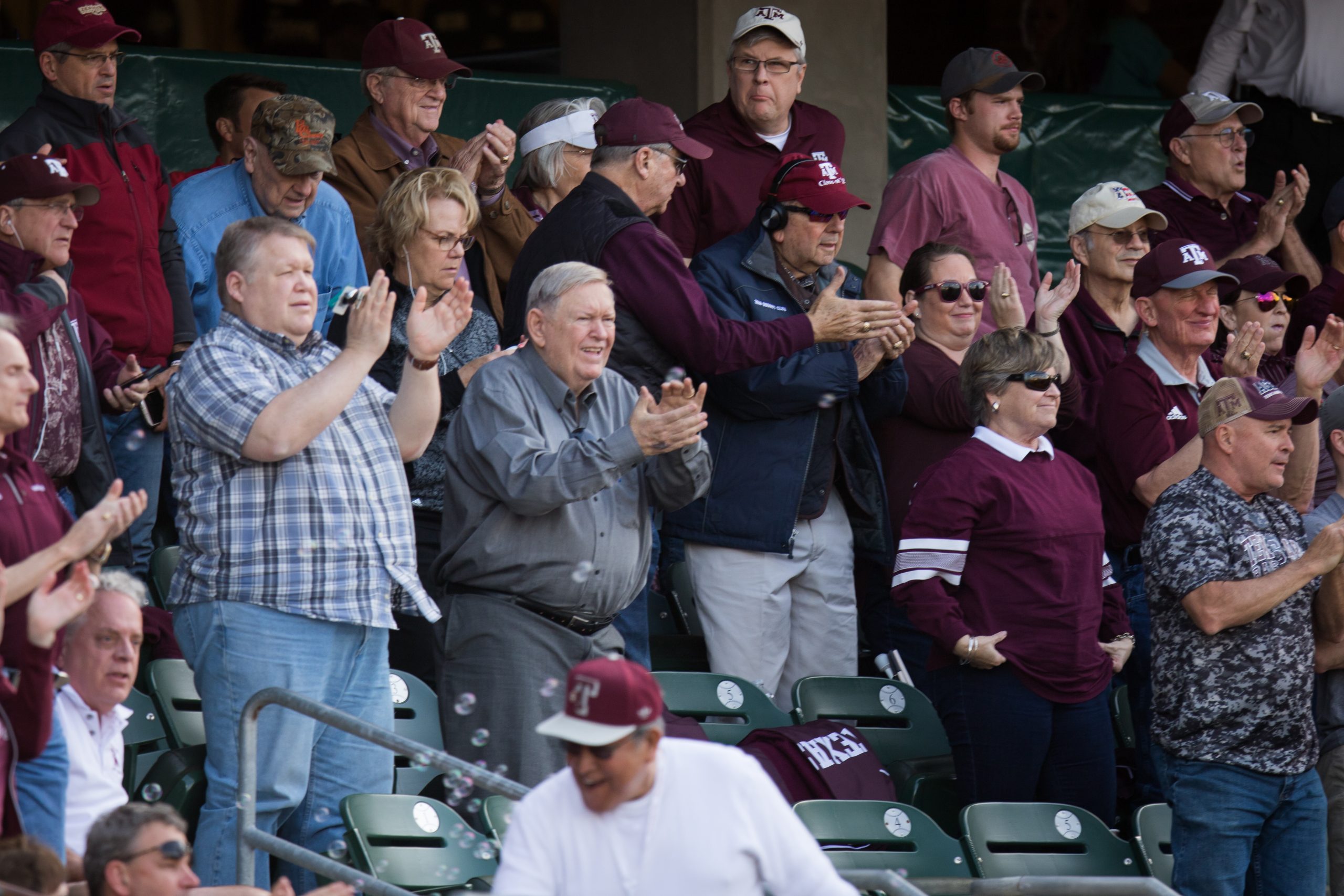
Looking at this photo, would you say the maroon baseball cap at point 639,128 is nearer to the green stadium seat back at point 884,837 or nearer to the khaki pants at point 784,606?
the khaki pants at point 784,606

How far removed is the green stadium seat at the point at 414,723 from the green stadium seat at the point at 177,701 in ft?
1.87

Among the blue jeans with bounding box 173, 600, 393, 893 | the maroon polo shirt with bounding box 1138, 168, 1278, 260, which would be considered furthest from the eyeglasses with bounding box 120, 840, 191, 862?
the maroon polo shirt with bounding box 1138, 168, 1278, 260

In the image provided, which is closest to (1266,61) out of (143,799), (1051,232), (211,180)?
(1051,232)

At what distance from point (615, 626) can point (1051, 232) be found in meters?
5.80

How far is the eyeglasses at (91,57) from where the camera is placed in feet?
20.9

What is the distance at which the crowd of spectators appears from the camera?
180 inches

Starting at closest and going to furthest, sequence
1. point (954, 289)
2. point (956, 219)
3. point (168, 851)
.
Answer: point (168, 851)
point (954, 289)
point (956, 219)

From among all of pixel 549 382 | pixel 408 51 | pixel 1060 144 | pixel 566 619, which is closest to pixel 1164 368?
pixel 549 382

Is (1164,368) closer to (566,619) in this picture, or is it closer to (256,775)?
(566,619)

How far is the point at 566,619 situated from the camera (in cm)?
522

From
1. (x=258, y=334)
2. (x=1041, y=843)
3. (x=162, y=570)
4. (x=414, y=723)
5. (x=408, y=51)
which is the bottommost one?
(x=1041, y=843)

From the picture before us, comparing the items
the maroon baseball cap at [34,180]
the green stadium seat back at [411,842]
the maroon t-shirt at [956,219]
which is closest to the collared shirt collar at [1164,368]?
the maroon t-shirt at [956,219]

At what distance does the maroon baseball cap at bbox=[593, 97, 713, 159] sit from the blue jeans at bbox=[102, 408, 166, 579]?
1772 mm

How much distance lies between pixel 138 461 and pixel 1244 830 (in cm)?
363
